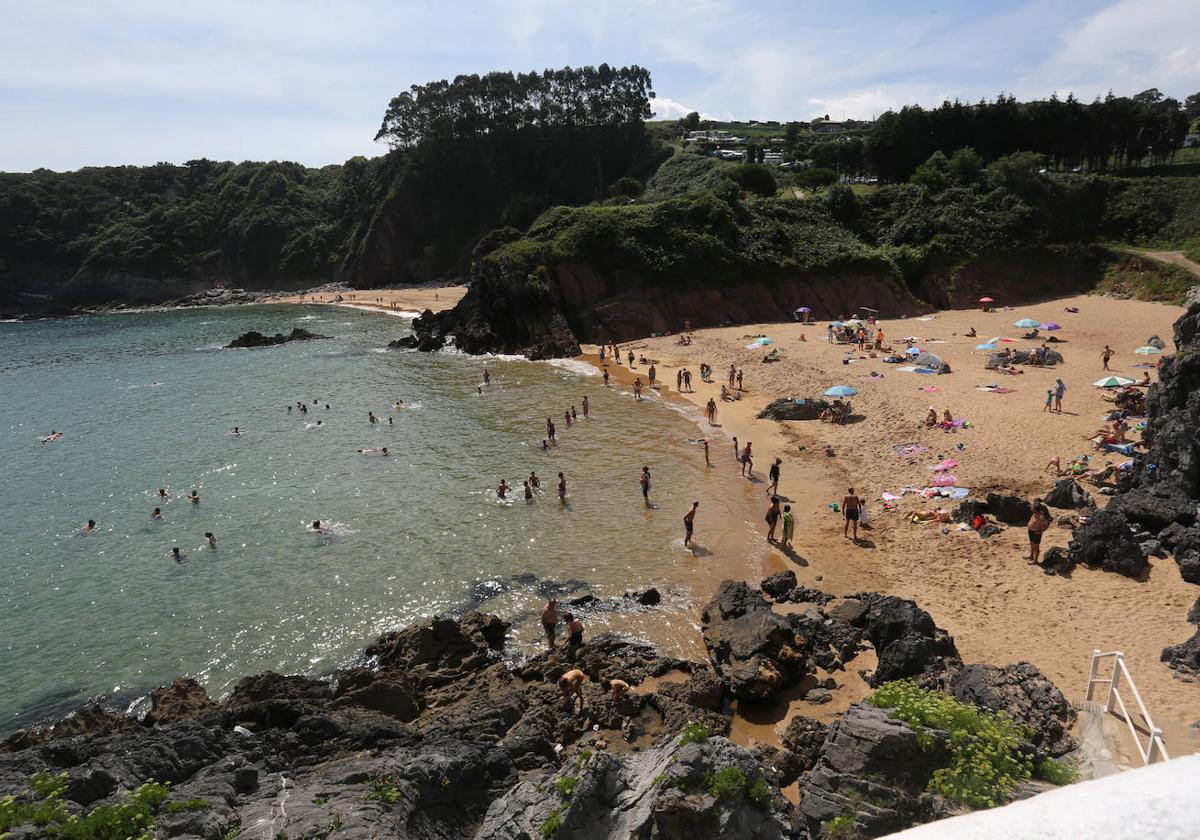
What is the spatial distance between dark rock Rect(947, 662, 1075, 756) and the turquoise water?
598 centimetres

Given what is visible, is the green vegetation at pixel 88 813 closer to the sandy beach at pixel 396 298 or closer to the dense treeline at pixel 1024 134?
the sandy beach at pixel 396 298

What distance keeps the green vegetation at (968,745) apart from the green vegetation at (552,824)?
4.22 m

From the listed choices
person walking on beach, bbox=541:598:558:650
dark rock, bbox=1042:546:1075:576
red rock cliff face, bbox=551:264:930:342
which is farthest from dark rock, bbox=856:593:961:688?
red rock cliff face, bbox=551:264:930:342

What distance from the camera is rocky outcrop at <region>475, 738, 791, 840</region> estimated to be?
22.2 ft

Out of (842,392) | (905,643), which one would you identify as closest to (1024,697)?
(905,643)

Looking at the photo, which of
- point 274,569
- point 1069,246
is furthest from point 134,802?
point 1069,246

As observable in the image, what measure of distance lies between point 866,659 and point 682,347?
3212 centimetres

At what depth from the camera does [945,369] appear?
32812 mm

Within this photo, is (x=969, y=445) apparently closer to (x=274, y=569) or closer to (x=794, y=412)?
(x=794, y=412)

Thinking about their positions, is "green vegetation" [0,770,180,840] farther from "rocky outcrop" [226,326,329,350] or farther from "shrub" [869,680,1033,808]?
"rocky outcrop" [226,326,329,350]

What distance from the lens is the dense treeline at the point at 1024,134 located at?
63312 millimetres

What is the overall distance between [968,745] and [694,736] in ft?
11.1

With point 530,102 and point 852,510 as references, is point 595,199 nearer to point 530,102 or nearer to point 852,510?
point 530,102

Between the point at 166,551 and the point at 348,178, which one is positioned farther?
the point at 348,178
